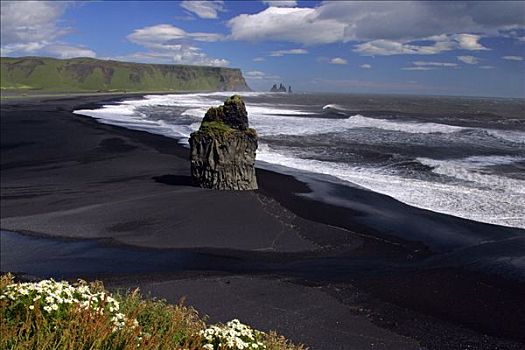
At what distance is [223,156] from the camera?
20.8 metres

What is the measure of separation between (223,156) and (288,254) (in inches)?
305

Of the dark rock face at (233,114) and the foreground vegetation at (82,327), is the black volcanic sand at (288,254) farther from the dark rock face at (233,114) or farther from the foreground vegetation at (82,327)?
the foreground vegetation at (82,327)

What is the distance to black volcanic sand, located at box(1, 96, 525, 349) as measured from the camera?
→ 9.91m

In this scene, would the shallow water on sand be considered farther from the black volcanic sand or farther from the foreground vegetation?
the foreground vegetation

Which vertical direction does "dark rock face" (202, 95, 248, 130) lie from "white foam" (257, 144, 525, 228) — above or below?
above

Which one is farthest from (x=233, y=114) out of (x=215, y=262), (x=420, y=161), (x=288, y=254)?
(x=420, y=161)

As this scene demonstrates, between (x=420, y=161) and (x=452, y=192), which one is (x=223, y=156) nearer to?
(x=452, y=192)

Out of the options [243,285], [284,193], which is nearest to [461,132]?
[284,193]

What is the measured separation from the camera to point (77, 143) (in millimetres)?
36938

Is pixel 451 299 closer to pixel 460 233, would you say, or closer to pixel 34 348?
pixel 460 233

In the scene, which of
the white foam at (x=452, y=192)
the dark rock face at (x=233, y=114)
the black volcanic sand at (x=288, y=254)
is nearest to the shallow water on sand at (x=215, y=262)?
the black volcanic sand at (x=288, y=254)

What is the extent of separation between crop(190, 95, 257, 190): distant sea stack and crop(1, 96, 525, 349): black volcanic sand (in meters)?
0.89

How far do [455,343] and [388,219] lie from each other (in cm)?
919

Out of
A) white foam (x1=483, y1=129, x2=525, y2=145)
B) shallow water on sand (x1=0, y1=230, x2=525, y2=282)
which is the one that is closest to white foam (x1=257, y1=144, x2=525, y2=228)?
shallow water on sand (x1=0, y1=230, x2=525, y2=282)
